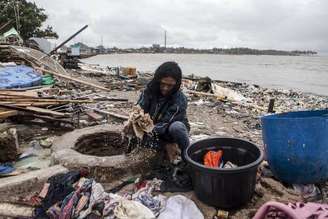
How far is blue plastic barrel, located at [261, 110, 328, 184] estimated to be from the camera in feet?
10.1

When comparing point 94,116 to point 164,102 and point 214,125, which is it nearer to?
point 214,125

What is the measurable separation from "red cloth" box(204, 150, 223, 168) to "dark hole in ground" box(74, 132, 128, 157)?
1614mm

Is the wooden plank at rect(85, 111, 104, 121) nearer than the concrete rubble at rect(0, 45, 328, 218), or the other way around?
the concrete rubble at rect(0, 45, 328, 218)

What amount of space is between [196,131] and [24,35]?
27569 mm

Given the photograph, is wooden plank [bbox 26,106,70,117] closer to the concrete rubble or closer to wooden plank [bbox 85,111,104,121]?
the concrete rubble

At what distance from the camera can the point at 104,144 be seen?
15.2ft

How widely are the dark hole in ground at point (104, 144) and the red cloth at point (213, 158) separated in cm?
161

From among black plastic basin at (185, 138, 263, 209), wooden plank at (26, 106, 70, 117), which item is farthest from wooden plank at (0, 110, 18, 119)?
black plastic basin at (185, 138, 263, 209)

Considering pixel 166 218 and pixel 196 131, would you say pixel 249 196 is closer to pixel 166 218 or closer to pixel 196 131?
pixel 166 218

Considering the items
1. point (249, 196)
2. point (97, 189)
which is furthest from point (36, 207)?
point (249, 196)

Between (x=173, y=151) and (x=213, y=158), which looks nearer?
(x=213, y=158)

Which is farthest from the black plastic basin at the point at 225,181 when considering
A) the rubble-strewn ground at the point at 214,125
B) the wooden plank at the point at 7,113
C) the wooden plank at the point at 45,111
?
Answer: the wooden plank at the point at 7,113

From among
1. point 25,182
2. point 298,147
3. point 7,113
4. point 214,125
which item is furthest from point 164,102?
point 214,125

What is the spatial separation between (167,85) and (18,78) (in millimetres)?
6776
